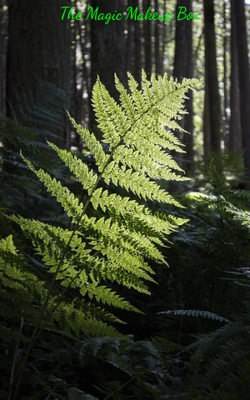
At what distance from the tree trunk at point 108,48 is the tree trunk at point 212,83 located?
2734mm

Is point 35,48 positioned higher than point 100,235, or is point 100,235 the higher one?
point 35,48

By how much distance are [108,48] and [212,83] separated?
11.7ft

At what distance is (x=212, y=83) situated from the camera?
32.3 ft

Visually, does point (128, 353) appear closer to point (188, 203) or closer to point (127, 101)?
point (127, 101)

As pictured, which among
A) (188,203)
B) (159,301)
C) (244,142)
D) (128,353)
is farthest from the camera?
(244,142)

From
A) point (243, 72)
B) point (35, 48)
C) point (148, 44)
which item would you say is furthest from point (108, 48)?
point (148, 44)

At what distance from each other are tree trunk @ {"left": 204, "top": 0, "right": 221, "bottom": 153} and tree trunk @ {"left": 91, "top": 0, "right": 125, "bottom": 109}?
273 centimetres

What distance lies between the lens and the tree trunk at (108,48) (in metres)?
6.91

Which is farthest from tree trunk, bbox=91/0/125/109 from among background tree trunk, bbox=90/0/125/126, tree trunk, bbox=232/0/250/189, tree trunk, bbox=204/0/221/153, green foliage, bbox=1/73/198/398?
green foliage, bbox=1/73/198/398

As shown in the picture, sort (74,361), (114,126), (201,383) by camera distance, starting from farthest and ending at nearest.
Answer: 1. (74,361)
2. (114,126)
3. (201,383)

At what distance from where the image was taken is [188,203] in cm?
325

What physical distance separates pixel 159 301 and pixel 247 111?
910cm

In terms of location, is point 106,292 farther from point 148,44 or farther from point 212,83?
point 148,44

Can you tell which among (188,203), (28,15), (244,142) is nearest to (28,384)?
(188,203)
